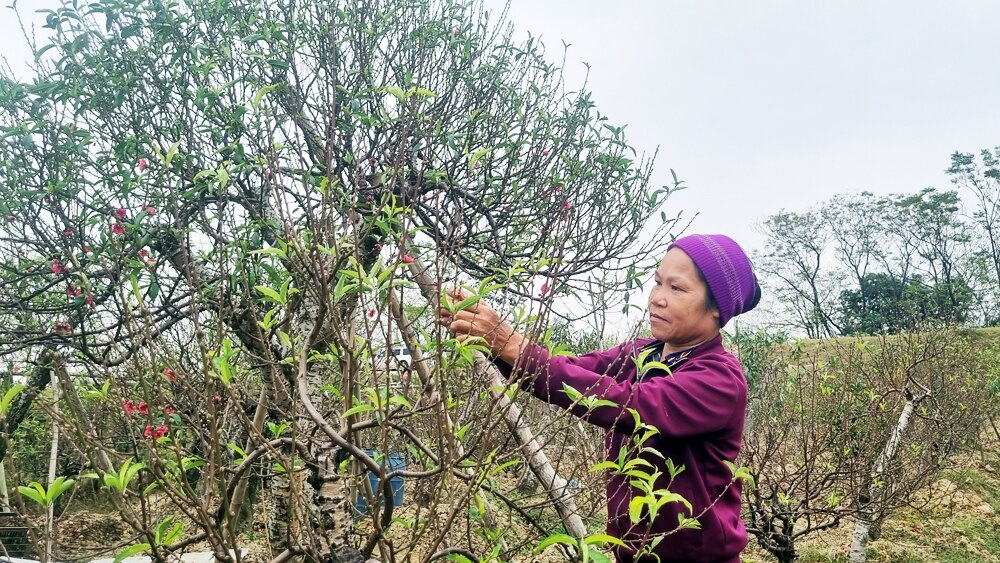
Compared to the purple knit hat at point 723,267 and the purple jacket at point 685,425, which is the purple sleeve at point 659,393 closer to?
the purple jacket at point 685,425

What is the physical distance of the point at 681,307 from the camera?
2119 mm

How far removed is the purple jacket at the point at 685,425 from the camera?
5.75 ft

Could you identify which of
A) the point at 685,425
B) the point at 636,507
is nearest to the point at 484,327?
the point at 636,507

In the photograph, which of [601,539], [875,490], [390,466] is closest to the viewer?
[601,539]

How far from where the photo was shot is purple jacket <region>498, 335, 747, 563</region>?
5.75 feet

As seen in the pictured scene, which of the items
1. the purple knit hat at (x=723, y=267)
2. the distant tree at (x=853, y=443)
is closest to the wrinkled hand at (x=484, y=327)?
the purple knit hat at (x=723, y=267)

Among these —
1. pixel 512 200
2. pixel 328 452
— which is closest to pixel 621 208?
pixel 512 200

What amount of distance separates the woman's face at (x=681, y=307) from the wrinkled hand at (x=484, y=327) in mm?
620

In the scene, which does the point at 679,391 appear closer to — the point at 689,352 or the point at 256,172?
the point at 689,352

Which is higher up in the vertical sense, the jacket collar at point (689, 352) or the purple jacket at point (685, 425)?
the jacket collar at point (689, 352)

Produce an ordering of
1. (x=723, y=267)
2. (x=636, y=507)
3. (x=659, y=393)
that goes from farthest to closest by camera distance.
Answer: (x=723, y=267) < (x=659, y=393) < (x=636, y=507)

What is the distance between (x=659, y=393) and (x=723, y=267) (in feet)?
1.74

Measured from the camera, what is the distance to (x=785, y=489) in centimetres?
586

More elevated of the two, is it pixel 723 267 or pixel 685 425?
pixel 723 267
